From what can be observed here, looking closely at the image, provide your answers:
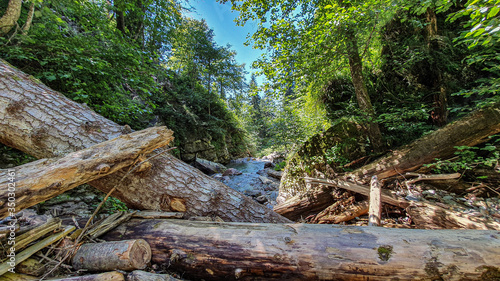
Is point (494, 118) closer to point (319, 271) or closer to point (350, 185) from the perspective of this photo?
point (350, 185)

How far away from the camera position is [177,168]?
2084 millimetres

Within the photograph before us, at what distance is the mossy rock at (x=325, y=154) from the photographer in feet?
12.7

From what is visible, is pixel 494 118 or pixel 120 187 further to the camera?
→ pixel 494 118

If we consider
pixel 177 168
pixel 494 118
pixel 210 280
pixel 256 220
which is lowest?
pixel 210 280

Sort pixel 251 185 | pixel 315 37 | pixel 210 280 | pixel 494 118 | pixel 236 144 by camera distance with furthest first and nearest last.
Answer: pixel 236 144
pixel 251 185
pixel 315 37
pixel 494 118
pixel 210 280

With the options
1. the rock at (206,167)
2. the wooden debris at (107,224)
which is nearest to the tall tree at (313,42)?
the wooden debris at (107,224)

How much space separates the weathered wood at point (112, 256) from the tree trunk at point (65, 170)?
492 millimetres

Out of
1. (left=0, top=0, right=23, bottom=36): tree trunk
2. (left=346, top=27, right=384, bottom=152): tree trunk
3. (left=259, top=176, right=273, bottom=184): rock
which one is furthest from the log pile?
(left=259, top=176, right=273, bottom=184): rock

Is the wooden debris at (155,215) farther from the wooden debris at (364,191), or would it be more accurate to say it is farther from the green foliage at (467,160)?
the green foliage at (467,160)

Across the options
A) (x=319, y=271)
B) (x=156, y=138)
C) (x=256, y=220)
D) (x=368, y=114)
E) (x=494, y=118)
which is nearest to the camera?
(x=319, y=271)

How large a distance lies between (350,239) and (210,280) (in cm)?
107

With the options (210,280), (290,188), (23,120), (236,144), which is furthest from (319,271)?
(236,144)

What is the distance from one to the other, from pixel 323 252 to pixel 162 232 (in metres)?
1.29

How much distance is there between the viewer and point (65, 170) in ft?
4.30
